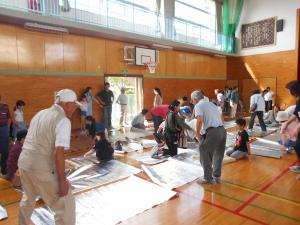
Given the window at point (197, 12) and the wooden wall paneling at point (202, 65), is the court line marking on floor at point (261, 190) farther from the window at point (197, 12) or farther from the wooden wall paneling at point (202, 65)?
the window at point (197, 12)

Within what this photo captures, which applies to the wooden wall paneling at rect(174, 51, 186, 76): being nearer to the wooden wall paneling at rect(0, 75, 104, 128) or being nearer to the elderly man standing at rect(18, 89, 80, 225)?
the wooden wall paneling at rect(0, 75, 104, 128)

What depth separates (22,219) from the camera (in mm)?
2516

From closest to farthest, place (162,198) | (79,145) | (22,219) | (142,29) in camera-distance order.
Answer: (22,219) → (162,198) → (79,145) → (142,29)

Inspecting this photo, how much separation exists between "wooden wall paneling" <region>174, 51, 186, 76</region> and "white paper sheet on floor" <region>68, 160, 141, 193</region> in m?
9.55

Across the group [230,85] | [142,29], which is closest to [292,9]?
[230,85]

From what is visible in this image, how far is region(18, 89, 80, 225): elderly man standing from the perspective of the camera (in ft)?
7.29

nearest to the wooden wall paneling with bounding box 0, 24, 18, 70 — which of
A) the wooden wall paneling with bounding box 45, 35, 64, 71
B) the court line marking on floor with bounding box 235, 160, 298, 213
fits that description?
the wooden wall paneling with bounding box 45, 35, 64, 71

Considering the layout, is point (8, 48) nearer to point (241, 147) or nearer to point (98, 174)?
point (98, 174)

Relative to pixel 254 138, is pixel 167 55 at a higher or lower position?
higher

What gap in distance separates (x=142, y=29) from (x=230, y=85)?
8.66 meters

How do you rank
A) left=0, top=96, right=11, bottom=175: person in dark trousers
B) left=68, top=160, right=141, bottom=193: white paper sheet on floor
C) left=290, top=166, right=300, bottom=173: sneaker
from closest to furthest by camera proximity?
left=68, top=160, right=141, bottom=193: white paper sheet on floor, left=0, top=96, right=11, bottom=175: person in dark trousers, left=290, top=166, right=300, bottom=173: sneaker

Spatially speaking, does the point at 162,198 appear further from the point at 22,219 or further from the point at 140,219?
the point at 22,219

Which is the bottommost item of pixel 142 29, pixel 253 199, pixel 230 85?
pixel 253 199

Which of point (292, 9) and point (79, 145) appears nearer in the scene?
point (79, 145)
